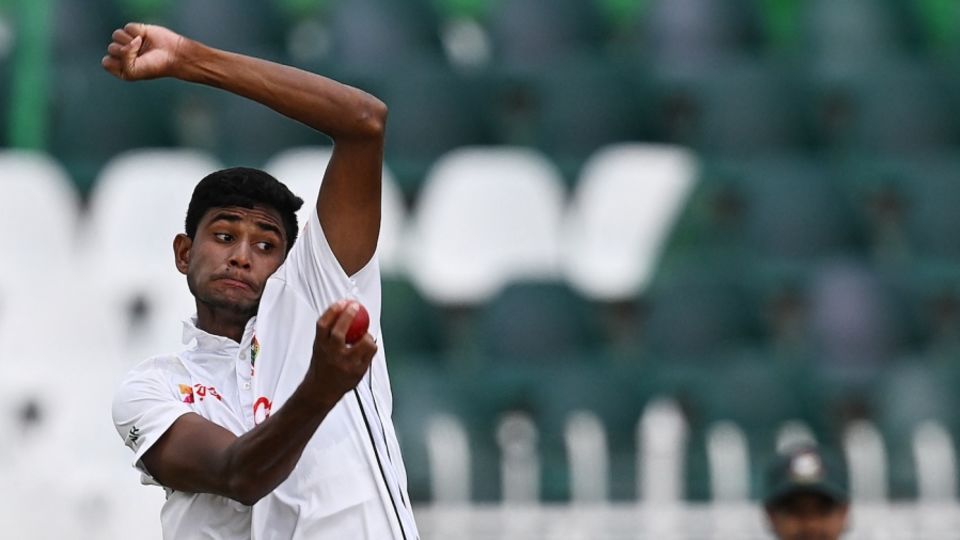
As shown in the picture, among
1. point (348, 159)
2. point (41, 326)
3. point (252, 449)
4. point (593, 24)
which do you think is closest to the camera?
point (252, 449)

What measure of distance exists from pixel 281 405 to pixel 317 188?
5165 mm

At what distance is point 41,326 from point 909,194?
3698mm

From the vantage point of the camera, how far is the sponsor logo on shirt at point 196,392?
256 centimetres

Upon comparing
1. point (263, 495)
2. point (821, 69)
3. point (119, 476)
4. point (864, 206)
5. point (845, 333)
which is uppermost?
point (821, 69)

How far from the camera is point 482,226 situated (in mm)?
7695

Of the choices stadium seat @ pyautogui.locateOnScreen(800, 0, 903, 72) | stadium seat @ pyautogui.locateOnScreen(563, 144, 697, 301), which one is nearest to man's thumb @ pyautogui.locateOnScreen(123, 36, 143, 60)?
stadium seat @ pyautogui.locateOnScreen(563, 144, 697, 301)

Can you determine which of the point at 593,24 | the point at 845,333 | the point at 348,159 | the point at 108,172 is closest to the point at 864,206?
the point at 845,333

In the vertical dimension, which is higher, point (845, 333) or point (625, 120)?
point (625, 120)

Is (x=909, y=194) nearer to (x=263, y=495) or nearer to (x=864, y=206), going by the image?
(x=864, y=206)

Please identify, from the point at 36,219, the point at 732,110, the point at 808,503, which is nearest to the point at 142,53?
the point at 808,503

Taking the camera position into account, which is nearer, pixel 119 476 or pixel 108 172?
pixel 119 476

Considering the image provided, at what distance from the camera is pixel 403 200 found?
7898 millimetres

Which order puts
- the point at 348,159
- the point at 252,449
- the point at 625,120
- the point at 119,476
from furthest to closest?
1. the point at 625,120
2. the point at 119,476
3. the point at 348,159
4. the point at 252,449

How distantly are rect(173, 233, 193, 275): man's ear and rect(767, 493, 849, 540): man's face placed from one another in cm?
159
